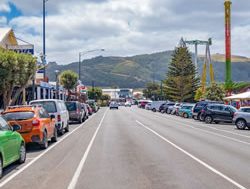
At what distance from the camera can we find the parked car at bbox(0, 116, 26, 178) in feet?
37.0

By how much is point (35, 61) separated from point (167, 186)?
897 inches

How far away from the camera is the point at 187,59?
95375 millimetres

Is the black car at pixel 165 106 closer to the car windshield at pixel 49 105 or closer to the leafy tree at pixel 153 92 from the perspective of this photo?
the car windshield at pixel 49 105

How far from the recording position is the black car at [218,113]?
3938cm

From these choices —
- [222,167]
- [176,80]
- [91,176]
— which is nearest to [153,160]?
[222,167]

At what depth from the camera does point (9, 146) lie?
39.0 ft

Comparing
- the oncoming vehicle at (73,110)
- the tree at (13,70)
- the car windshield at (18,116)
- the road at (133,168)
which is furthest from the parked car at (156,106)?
the car windshield at (18,116)

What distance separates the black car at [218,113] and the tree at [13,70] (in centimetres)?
1646

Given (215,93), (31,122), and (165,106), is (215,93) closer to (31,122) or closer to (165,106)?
(165,106)

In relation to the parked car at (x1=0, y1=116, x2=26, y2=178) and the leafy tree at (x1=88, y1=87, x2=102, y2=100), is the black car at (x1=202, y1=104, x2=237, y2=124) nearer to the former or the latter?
the parked car at (x1=0, y1=116, x2=26, y2=178)

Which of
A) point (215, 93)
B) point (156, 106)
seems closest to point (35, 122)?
point (215, 93)

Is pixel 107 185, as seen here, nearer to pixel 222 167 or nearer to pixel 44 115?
pixel 222 167

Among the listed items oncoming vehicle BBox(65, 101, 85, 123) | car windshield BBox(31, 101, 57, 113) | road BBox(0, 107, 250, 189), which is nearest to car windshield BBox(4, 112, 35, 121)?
road BBox(0, 107, 250, 189)

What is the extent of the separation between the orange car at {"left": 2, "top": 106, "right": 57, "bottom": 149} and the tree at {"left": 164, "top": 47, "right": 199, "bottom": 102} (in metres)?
77.9
